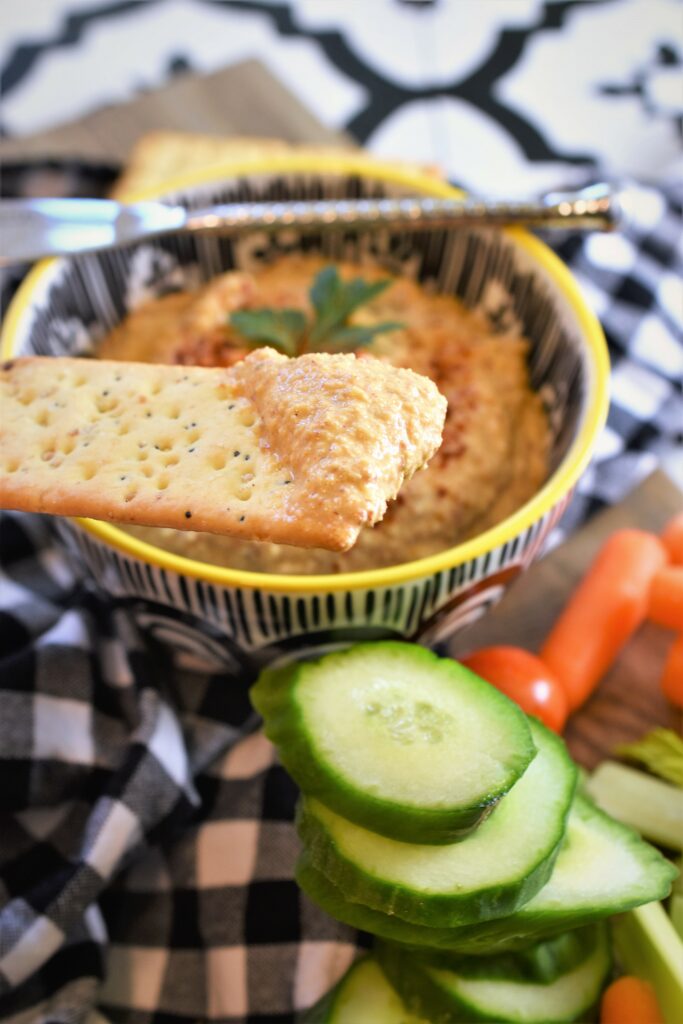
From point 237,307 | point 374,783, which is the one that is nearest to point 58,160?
point 237,307

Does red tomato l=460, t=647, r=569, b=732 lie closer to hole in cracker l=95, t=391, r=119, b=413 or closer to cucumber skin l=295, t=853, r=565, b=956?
cucumber skin l=295, t=853, r=565, b=956

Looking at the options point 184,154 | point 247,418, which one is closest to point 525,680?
point 247,418

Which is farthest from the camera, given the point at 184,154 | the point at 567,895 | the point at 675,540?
the point at 184,154

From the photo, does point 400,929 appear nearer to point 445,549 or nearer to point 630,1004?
point 630,1004

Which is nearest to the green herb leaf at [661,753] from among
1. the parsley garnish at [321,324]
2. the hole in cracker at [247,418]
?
the parsley garnish at [321,324]

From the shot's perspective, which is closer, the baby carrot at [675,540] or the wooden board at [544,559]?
the wooden board at [544,559]

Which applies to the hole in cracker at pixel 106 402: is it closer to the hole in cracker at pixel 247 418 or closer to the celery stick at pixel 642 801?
the hole in cracker at pixel 247 418
